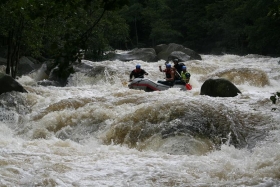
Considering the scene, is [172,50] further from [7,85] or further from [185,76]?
[7,85]

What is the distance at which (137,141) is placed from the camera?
7234mm

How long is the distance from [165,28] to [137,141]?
32133 mm

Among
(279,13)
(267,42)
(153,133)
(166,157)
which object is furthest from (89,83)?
(267,42)

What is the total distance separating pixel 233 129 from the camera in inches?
292

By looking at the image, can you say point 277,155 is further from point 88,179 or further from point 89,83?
point 89,83

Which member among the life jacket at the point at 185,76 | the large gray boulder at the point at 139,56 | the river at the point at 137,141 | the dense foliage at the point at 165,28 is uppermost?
the dense foliage at the point at 165,28

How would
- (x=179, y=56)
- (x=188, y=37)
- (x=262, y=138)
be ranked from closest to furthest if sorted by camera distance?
(x=262, y=138)
(x=179, y=56)
(x=188, y=37)

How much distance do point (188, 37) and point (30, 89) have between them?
29.3m

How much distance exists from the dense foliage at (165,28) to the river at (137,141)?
77.1 inches

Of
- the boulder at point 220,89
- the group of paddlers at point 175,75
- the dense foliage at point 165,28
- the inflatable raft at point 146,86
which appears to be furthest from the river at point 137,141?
the dense foliage at point 165,28

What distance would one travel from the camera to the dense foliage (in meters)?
13.7

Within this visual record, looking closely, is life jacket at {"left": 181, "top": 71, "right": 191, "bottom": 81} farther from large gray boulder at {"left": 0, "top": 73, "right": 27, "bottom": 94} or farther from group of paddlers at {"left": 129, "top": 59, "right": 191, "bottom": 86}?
large gray boulder at {"left": 0, "top": 73, "right": 27, "bottom": 94}

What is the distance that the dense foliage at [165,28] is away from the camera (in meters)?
13.7

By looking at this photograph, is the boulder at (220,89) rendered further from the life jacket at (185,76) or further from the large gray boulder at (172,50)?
the large gray boulder at (172,50)
